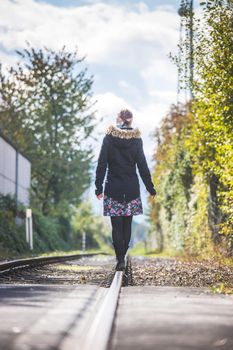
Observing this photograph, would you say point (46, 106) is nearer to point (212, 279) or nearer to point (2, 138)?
point (2, 138)

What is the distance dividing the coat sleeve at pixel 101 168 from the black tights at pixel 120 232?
44 centimetres

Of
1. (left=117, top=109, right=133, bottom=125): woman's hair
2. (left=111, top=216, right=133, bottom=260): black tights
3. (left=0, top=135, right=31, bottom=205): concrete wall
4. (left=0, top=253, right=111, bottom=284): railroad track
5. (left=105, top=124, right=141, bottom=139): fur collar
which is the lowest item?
(left=0, top=253, right=111, bottom=284): railroad track

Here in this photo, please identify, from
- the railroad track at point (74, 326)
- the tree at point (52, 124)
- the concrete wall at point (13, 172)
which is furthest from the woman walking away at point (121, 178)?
the tree at point (52, 124)

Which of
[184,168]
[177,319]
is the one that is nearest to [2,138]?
[184,168]

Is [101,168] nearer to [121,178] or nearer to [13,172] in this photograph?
[121,178]

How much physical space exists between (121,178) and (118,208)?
0.41 m

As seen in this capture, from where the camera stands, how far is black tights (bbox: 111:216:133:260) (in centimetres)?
936

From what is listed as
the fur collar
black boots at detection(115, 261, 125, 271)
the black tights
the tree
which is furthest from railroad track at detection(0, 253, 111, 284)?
the tree

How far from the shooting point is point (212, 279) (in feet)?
29.6

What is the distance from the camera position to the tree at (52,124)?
43.4 meters

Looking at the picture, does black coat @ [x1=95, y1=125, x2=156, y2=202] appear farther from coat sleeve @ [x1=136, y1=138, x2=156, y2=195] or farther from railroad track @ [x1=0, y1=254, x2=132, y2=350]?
railroad track @ [x1=0, y1=254, x2=132, y2=350]

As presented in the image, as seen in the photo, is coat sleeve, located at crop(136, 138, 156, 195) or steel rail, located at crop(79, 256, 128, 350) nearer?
steel rail, located at crop(79, 256, 128, 350)

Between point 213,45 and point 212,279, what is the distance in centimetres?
627

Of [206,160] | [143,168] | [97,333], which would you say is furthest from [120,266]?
[206,160]
